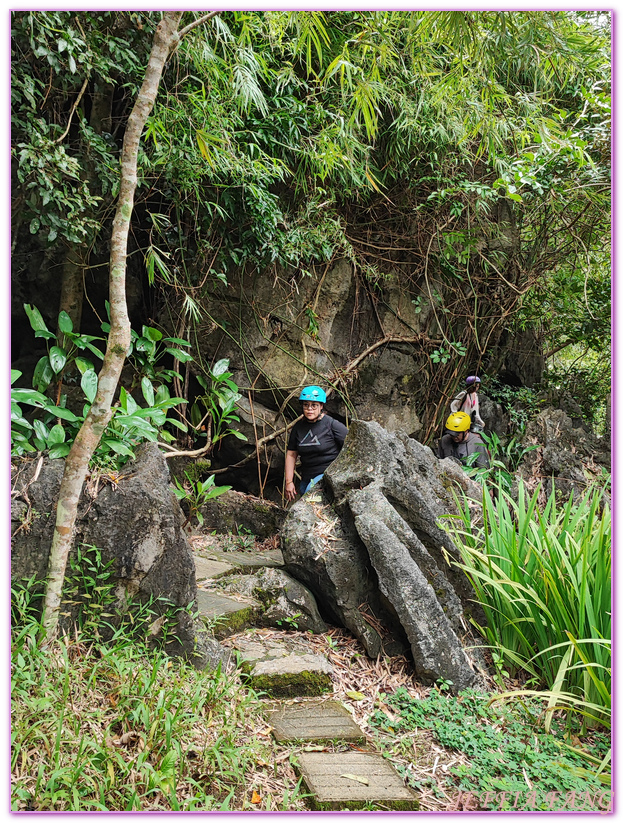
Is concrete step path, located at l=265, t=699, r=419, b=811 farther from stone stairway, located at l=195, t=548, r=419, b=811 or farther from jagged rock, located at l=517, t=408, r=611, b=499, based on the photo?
jagged rock, located at l=517, t=408, r=611, b=499

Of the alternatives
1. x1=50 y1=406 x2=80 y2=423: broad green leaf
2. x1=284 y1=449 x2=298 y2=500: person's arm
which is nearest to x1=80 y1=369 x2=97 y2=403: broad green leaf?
x1=50 y1=406 x2=80 y2=423: broad green leaf

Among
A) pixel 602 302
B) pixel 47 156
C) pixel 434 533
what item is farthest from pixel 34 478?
pixel 602 302

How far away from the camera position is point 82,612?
7.46 ft

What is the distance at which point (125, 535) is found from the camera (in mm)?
2363

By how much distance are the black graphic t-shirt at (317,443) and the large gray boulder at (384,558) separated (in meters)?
1.05

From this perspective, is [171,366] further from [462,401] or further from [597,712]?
[597,712]

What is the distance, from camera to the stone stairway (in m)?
1.91

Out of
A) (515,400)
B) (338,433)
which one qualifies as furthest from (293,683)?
(515,400)

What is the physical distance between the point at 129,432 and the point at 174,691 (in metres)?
1.22

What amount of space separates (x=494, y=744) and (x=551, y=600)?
2.54ft

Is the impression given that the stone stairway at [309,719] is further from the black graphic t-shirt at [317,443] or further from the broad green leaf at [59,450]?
the black graphic t-shirt at [317,443]

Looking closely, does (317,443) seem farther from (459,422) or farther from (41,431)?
(41,431)

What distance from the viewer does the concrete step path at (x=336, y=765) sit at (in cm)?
187

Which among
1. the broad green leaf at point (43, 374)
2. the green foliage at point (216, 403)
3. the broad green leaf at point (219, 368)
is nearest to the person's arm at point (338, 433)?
the green foliage at point (216, 403)
